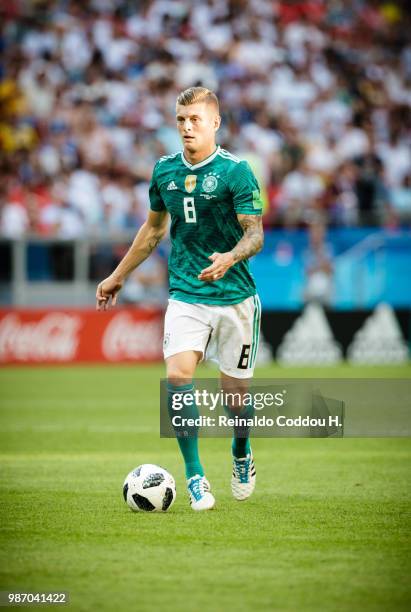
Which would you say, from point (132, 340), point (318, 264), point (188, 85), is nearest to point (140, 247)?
point (318, 264)

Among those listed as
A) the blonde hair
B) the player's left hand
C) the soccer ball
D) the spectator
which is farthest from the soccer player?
the spectator

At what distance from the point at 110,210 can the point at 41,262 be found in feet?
5.82

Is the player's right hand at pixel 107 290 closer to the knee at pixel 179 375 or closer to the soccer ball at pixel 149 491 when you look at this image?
the knee at pixel 179 375

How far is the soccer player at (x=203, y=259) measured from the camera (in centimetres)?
707

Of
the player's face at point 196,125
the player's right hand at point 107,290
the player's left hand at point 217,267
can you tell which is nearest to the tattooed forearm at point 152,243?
the player's right hand at point 107,290

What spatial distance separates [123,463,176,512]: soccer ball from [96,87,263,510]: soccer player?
149mm

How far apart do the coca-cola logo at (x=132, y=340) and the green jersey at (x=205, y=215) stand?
13271 mm

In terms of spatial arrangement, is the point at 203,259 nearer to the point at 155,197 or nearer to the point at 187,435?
the point at 155,197

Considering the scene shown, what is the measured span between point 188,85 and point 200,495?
1680 cm

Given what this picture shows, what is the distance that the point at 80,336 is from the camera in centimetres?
2070

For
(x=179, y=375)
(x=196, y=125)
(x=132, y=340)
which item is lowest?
(x=132, y=340)

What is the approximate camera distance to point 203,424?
7.35 m

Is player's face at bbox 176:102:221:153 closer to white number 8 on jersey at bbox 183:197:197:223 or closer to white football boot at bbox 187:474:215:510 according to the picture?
white number 8 on jersey at bbox 183:197:197:223

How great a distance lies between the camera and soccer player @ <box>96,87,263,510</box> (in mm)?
7074
